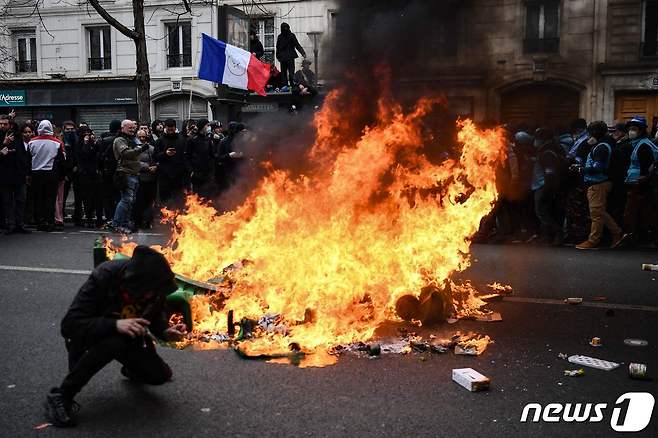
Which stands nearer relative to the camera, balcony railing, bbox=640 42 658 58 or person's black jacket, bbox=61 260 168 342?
person's black jacket, bbox=61 260 168 342

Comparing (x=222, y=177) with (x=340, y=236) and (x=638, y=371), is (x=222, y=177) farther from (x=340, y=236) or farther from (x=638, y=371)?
(x=638, y=371)

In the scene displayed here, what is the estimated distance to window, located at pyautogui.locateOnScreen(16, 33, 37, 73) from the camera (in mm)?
25578

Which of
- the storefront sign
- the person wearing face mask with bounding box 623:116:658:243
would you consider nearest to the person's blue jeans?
the person wearing face mask with bounding box 623:116:658:243

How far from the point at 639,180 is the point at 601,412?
636 cm

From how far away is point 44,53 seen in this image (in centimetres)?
2522

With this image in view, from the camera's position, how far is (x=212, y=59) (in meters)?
13.8

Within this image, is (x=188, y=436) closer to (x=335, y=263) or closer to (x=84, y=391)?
(x=84, y=391)

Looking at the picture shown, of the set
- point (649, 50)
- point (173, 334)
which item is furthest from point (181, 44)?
point (173, 334)

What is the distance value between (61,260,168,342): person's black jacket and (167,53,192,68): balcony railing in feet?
71.0

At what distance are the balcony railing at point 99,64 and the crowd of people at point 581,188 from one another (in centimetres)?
1915

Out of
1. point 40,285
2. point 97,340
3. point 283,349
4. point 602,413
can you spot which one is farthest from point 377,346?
point 40,285

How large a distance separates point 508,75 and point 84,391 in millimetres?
4916

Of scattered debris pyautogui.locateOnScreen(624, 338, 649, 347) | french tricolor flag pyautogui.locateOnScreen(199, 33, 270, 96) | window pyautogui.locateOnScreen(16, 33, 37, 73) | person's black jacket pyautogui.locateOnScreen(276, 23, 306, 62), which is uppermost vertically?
window pyautogui.locateOnScreen(16, 33, 37, 73)

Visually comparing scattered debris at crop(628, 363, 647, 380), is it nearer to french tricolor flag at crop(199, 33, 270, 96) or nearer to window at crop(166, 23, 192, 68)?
french tricolor flag at crop(199, 33, 270, 96)
